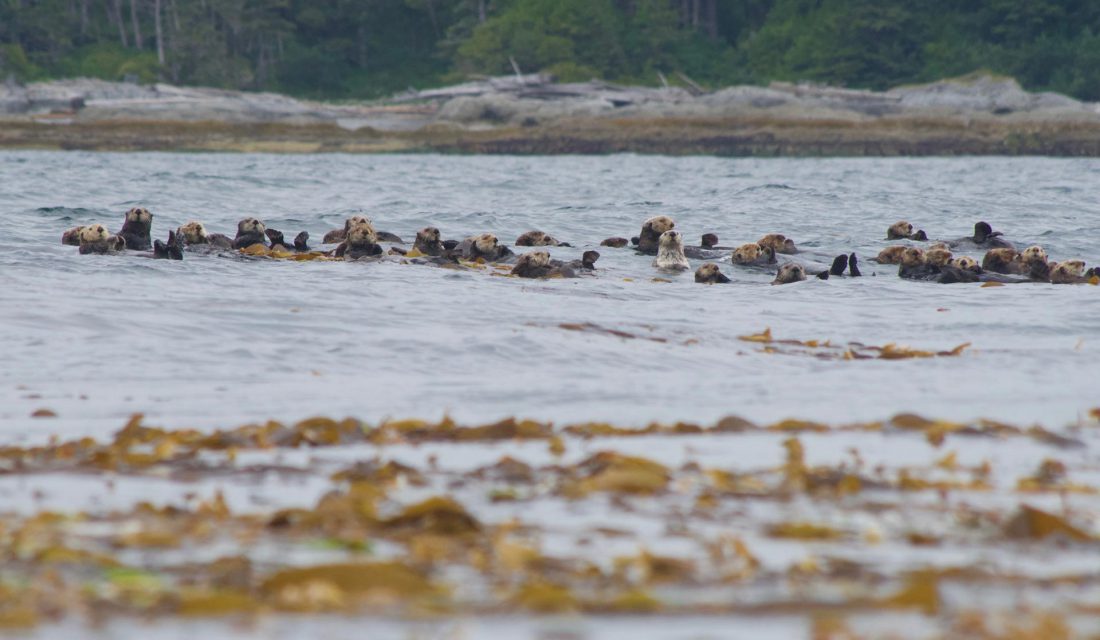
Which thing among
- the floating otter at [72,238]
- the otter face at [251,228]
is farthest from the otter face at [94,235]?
the otter face at [251,228]

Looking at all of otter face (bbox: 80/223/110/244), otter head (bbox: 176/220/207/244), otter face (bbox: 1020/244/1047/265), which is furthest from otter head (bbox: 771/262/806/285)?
otter face (bbox: 80/223/110/244)

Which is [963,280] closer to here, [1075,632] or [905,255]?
[905,255]

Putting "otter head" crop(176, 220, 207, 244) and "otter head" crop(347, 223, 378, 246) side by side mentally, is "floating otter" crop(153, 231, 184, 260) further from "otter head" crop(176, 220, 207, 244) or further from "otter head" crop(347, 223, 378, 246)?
"otter head" crop(347, 223, 378, 246)

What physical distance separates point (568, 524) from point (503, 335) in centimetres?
377

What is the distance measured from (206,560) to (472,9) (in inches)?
2056

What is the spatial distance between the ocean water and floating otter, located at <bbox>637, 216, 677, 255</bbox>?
20cm

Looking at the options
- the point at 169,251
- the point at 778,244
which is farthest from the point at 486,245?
the point at 778,244

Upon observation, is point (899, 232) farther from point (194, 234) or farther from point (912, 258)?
point (194, 234)

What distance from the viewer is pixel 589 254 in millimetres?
10930

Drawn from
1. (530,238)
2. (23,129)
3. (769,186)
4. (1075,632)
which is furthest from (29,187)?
(1075,632)

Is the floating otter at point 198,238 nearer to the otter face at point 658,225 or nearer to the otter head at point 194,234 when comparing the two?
the otter head at point 194,234

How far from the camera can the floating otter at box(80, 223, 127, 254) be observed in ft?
35.7

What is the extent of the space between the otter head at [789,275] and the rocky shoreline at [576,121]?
23873mm

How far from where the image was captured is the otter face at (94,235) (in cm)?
1090
